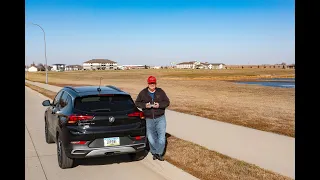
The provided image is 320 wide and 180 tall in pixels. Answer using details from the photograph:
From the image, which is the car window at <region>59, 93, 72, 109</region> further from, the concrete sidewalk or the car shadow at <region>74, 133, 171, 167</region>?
Answer: the concrete sidewalk

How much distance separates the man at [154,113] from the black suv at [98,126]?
1.15ft

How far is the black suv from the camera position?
5500 millimetres

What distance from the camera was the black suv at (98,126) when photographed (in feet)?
18.0

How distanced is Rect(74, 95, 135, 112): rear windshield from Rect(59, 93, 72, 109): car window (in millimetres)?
411

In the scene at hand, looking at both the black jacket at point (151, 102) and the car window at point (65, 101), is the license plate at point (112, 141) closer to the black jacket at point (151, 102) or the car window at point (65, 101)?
the black jacket at point (151, 102)

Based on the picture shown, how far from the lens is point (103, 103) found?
592cm

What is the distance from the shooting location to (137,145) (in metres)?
5.88

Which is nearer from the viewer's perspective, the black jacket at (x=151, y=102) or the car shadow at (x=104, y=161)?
the car shadow at (x=104, y=161)

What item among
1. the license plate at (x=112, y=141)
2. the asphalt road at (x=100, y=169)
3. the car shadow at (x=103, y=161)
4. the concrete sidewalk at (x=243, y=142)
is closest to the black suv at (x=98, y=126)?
the license plate at (x=112, y=141)

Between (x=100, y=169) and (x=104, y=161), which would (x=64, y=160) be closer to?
(x=100, y=169)

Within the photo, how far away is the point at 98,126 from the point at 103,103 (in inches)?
21.6

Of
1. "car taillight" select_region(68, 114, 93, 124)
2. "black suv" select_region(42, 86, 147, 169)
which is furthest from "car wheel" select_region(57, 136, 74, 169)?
"car taillight" select_region(68, 114, 93, 124)
